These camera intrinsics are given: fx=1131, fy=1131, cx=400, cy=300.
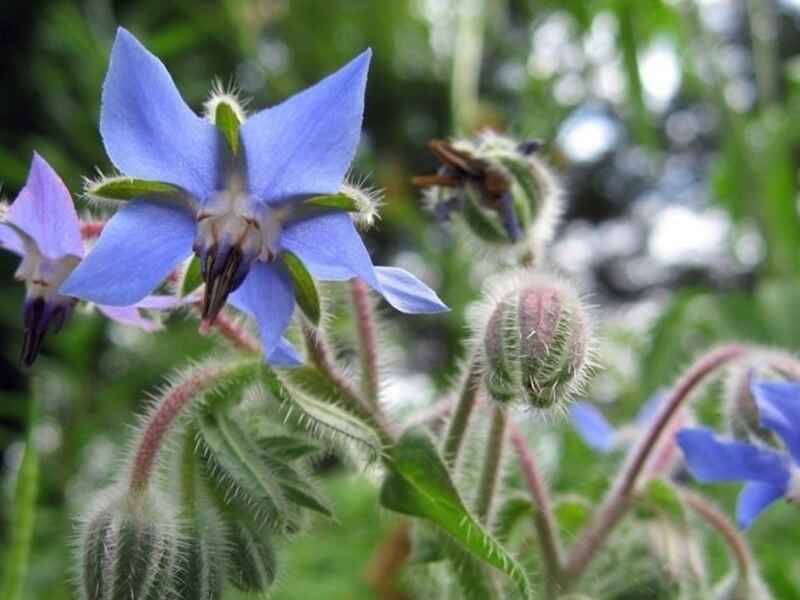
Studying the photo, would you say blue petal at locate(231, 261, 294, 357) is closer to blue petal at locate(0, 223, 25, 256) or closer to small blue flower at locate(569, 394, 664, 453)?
blue petal at locate(0, 223, 25, 256)

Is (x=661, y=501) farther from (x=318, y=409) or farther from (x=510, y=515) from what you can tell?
(x=318, y=409)

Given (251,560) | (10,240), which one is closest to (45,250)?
(10,240)

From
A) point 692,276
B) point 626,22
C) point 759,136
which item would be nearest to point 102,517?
point 626,22

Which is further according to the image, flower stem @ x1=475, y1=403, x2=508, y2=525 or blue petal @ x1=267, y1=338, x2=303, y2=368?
flower stem @ x1=475, y1=403, x2=508, y2=525

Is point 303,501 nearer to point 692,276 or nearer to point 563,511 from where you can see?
point 563,511

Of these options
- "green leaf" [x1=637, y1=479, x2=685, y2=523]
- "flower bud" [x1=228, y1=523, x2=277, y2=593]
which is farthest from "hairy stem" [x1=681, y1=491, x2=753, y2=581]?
"flower bud" [x1=228, y1=523, x2=277, y2=593]

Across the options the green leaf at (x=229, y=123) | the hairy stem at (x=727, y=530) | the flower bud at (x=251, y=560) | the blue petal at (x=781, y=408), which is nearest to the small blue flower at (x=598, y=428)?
the hairy stem at (x=727, y=530)
